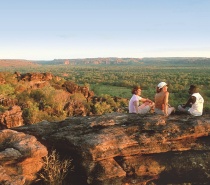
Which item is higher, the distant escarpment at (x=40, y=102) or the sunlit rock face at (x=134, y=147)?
the sunlit rock face at (x=134, y=147)

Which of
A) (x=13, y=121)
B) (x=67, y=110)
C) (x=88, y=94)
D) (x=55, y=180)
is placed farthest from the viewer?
(x=88, y=94)

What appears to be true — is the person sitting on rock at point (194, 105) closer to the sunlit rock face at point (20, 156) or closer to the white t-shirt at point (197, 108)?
the white t-shirt at point (197, 108)

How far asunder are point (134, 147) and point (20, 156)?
8.73ft

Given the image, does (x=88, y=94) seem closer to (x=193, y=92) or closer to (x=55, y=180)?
(x=193, y=92)

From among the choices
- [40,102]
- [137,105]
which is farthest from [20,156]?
[40,102]

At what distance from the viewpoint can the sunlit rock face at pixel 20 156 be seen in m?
6.04

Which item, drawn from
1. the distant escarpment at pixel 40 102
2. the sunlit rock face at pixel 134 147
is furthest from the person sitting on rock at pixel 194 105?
the distant escarpment at pixel 40 102

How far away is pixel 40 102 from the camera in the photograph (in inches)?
893

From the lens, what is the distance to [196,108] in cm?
906

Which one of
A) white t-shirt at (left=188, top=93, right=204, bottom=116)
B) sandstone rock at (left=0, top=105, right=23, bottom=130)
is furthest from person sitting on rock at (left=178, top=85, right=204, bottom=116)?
sandstone rock at (left=0, top=105, right=23, bottom=130)

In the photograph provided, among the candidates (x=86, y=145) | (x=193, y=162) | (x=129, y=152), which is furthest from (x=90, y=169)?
(x=193, y=162)

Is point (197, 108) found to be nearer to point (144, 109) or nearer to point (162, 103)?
point (162, 103)

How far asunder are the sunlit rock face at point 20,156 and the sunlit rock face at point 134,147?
2.57 feet

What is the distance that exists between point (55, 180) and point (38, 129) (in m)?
1.86
